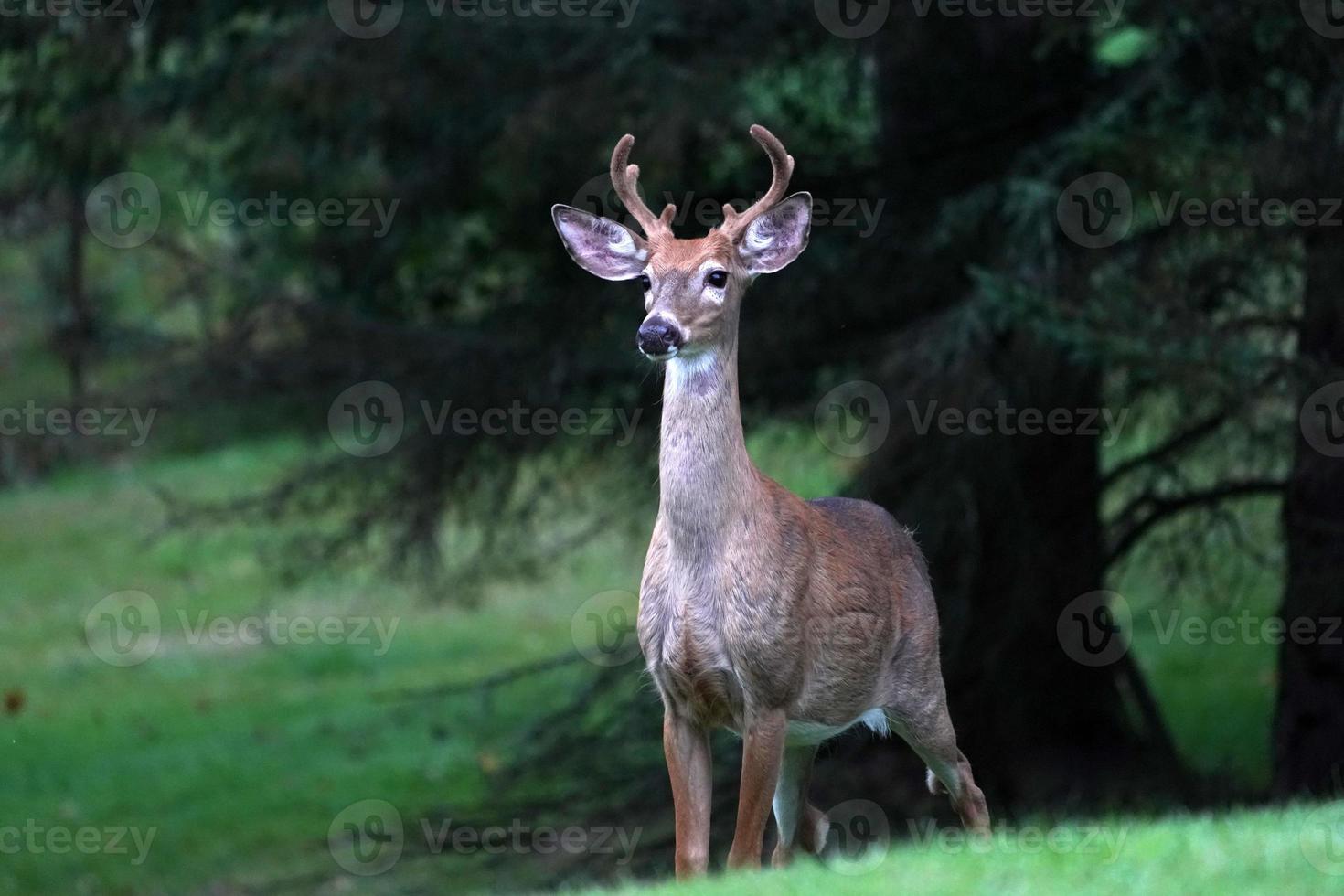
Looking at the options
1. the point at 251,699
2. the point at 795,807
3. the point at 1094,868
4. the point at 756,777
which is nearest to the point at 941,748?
the point at 795,807

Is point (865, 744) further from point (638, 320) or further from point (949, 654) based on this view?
point (638, 320)

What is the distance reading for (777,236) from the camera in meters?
6.48

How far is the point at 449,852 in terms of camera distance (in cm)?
1057

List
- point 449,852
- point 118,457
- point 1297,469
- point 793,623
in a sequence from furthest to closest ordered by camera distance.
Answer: point 118,457, point 449,852, point 1297,469, point 793,623

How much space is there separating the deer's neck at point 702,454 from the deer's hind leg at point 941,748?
1.15 meters

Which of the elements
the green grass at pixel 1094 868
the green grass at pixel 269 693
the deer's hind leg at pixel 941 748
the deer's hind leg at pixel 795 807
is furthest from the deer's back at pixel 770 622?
the green grass at pixel 269 693

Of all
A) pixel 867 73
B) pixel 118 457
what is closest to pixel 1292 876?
pixel 867 73

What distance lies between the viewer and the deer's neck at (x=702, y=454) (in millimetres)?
6078

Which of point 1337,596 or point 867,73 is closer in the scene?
point 1337,596

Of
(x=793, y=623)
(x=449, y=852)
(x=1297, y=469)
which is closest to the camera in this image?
(x=793, y=623)

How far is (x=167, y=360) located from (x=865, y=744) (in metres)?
4.69

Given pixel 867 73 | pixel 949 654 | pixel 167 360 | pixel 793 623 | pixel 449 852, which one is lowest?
pixel 449 852

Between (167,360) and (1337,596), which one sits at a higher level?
(167,360)

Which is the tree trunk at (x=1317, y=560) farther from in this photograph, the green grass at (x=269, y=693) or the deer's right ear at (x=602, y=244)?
the deer's right ear at (x=602, y=244)
